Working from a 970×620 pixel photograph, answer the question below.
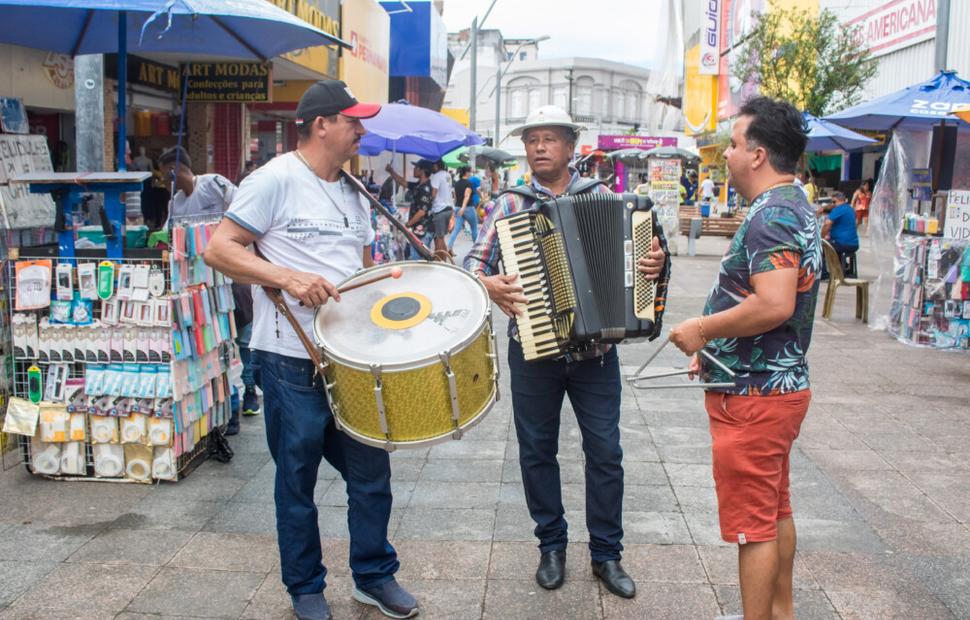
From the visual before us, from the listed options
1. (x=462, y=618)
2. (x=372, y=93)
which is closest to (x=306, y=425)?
(x=462, y=618)

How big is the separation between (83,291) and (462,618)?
277 cm

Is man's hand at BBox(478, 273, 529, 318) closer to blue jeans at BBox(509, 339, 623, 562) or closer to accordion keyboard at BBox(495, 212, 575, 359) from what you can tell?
accordion keyboard at BBox(495, 212, 575, 359)

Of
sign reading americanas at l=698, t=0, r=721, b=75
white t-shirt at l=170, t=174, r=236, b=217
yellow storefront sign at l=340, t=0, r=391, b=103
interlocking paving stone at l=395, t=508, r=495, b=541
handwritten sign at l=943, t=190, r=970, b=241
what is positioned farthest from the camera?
sign reading americanas at l=698, t=0, r=721, b=75

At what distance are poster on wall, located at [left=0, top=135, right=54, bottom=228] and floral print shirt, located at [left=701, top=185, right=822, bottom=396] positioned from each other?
4269mm

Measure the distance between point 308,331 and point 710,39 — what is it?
37990 mm

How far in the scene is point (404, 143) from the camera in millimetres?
15000

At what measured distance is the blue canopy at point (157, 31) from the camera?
6.08 metres

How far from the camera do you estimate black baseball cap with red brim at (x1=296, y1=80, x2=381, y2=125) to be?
3475mm

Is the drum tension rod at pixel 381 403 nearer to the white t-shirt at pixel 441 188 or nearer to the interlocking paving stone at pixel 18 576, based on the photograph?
the interlocking paving stone at pixel 18 576

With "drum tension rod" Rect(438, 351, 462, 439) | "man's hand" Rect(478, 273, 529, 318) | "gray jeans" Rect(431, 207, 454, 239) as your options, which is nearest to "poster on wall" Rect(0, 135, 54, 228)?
"man's hand" Rect(478, 273, 529, 318)

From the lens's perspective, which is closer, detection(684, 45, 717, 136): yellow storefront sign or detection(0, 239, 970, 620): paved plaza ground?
detection(0, 239, 970, 620): paved plaza ground

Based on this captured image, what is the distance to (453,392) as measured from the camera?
317 cm

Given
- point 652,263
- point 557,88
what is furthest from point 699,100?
point 557,88

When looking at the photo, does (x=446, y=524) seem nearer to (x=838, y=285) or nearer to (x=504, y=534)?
(x=504, y=534)
